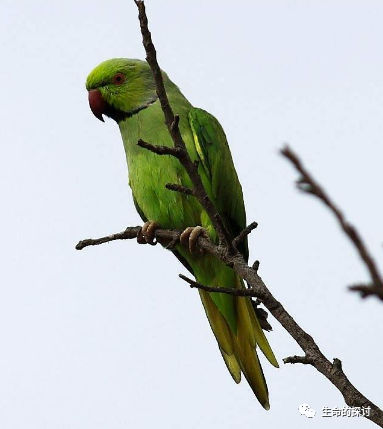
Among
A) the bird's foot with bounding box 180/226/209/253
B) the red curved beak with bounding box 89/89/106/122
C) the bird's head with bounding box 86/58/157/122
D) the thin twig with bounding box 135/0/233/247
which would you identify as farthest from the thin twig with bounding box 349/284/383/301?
the red curved beak with bounding box 89/89/106/122

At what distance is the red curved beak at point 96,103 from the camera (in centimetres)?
529

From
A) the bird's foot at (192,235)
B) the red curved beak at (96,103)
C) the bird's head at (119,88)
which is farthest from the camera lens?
the red curved beak at (96,103)

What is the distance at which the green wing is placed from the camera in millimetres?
4691

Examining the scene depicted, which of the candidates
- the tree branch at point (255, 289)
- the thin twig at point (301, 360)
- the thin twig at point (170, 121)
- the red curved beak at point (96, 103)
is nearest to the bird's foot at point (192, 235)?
the tree branch at point (255, 289)

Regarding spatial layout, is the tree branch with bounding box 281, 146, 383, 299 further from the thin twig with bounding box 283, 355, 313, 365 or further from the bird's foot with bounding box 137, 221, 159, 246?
the bird's foot with bounding box 137, 221, 159, 246

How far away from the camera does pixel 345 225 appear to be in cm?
105

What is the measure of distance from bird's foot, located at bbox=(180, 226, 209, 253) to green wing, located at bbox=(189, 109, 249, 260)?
0.43 meters

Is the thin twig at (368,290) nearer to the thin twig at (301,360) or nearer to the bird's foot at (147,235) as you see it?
the thin twig at (301,360)

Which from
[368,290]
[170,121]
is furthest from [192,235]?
[368,290]

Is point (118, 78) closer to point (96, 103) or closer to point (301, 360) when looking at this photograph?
point (96, 103)

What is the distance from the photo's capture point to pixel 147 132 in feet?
16.2

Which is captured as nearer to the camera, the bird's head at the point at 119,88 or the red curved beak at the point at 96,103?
the bird's head at the point at 119,88

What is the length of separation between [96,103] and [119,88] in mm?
213

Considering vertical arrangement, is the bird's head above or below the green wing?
above
